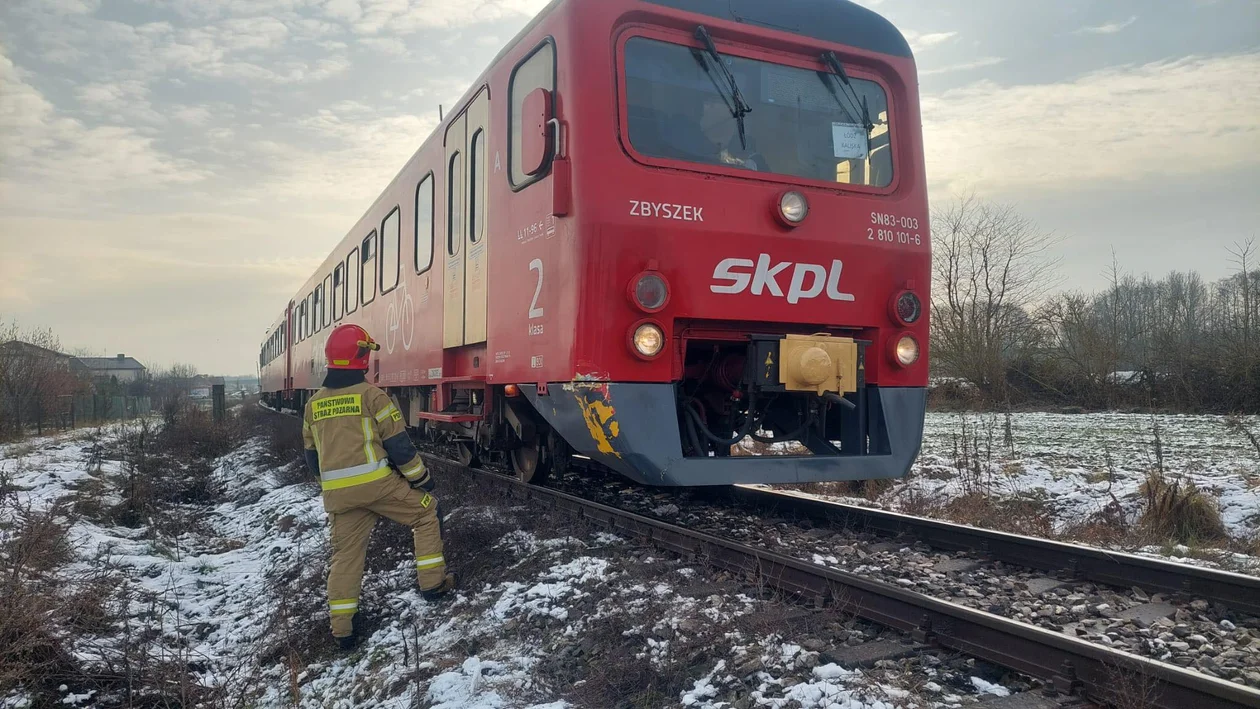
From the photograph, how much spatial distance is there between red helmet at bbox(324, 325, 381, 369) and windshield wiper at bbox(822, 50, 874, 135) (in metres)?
3.57

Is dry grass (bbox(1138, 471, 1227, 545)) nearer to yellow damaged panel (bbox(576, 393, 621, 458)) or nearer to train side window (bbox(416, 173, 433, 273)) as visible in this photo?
yellow damaged panel (bbox(576, 393, 621, 458))

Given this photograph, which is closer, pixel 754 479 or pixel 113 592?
pixel 754 479

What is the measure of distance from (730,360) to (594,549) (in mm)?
1559

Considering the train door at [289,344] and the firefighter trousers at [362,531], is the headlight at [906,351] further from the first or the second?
the train door at [289,344]

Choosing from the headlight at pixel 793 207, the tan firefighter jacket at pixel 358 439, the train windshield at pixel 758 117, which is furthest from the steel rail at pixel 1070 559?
the tan firefighter jacket at pixel 358 439

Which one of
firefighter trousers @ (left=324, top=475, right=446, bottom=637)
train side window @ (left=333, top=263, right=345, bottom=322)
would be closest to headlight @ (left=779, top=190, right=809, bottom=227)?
firefighter trousers @ (left=324, top=475, right=446, bottom=637)

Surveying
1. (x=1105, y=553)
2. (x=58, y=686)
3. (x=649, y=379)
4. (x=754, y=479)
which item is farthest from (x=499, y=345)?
(x=1105, y=553)

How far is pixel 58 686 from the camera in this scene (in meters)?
4.02

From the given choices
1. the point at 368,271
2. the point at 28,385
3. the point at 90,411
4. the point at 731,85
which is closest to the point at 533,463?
the point at 731,85

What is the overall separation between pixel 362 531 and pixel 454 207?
3.30m

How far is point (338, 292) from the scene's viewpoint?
13.4 meters

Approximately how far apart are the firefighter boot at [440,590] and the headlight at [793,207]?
306cm

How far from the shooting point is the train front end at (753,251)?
15.8 feet

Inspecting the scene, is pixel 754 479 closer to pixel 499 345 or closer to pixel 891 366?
pixel 891 366
